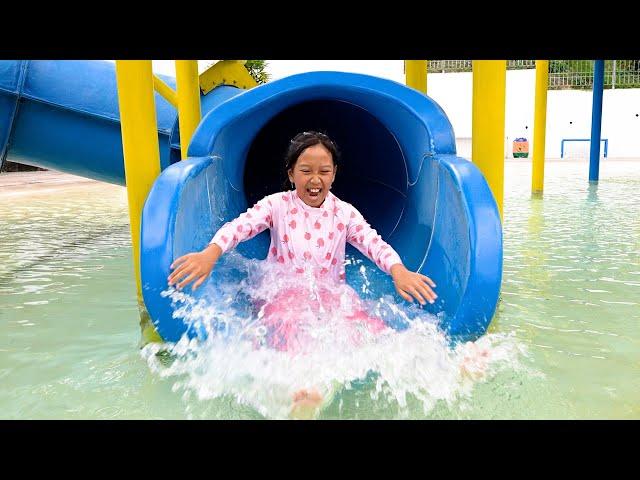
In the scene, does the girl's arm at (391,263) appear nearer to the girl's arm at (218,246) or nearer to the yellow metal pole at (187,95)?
the girl's arm at (218,246)

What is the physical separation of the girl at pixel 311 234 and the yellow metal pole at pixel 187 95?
4.19 ft

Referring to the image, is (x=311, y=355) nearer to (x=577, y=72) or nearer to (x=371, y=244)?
(x=371, y=244)

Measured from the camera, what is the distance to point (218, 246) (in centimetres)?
183

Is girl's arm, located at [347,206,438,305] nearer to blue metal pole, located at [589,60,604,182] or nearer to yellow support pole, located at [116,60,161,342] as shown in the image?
yellow support pole, located at [116,60,161,342]

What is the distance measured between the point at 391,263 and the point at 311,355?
0.46 meters

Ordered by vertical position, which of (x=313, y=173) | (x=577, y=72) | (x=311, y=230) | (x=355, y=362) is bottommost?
(x=355, y=362)

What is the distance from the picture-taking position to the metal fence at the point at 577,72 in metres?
18.3

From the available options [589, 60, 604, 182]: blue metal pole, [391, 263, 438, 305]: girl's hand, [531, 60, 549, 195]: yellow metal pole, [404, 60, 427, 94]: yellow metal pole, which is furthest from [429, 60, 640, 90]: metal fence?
[391, 263, 438, 305]: girl's hand

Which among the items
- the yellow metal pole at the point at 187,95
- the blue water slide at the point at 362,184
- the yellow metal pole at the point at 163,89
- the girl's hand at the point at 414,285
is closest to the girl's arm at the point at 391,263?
the girl's hand at the point at 414,285

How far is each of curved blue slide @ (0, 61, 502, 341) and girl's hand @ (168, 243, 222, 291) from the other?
0.03m

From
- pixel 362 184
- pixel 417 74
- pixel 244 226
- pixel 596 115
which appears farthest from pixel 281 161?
pixel 596 115

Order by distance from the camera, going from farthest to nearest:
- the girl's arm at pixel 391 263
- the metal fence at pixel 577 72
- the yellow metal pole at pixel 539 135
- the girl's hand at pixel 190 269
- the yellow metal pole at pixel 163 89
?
the metal fence at pixel 577 72 < the yellow metal pole at pixel 539 135 < the yellow metal pole at pixel 163 89 < the girl's arm at pixel 391 263 < the girl's hand at pixel 190 269

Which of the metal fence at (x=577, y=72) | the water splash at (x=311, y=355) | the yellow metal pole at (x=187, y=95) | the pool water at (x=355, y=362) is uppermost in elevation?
the metal fence at (x=577, y=72)
